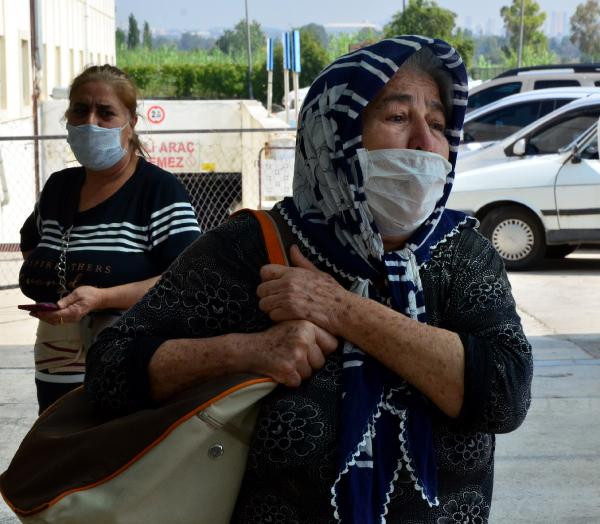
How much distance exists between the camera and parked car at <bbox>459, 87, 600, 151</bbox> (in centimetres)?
1662

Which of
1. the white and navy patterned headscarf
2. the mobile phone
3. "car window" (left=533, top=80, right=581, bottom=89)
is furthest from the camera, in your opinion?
"car window" (left=533, top=80, right=581, bottom=89)

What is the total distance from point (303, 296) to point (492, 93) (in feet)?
65.5

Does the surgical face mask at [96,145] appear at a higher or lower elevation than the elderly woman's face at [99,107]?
lower

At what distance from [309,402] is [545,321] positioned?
27.3 ft

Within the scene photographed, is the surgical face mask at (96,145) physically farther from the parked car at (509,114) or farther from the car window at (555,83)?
the car window at (555,83)

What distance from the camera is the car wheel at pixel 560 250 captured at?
14.1 m

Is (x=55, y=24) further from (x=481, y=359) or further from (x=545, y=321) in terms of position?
(x=481, y=359)

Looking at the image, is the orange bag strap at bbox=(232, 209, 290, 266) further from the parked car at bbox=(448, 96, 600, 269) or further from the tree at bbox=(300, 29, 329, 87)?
the tree at bbox=(300, 29, 329, 87)

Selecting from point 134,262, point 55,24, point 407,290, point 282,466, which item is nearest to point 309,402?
point 282,466

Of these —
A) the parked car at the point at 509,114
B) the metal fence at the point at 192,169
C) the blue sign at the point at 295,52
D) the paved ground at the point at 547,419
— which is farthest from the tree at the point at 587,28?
the paved ground at the point at 547,419

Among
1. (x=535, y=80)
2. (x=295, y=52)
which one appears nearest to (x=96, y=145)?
(x=535, y=80)

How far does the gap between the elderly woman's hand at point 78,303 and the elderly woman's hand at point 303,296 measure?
145 centimetres

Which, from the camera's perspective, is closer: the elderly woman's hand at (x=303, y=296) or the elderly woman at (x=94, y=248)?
the elderly woman's hand at (x=303, y=296)

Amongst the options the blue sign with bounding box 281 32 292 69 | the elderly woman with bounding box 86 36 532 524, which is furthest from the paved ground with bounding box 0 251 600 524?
the blue sign with bounding box 281 32 292 69
